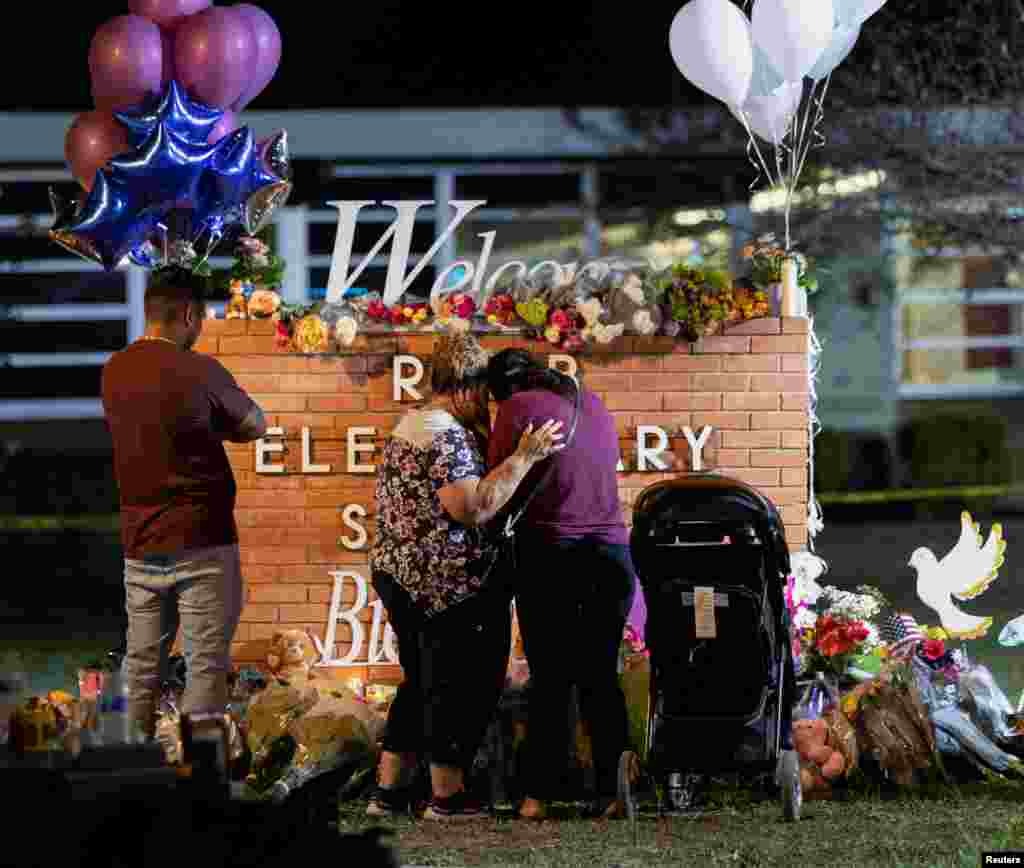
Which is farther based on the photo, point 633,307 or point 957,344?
point 957,344

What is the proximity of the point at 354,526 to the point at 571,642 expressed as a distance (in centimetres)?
174

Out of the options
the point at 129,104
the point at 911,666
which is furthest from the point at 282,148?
the point at 911,666

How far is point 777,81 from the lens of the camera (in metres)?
8.49

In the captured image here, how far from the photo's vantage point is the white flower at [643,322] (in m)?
8.24

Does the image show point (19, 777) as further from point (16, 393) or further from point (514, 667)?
point (16, 393)

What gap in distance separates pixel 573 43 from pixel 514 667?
12.7 meters

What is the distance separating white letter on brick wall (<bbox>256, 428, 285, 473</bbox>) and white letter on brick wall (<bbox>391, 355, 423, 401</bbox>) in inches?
21.7

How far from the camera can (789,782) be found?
22.1 feet

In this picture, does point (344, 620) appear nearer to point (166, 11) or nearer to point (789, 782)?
point (789, 782)

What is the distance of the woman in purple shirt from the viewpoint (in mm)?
6910

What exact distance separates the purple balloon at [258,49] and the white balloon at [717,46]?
1831mm

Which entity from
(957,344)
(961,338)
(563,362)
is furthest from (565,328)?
(961,338)

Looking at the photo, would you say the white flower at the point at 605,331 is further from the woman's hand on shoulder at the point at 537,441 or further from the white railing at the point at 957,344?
the white railing at the point at 957,344

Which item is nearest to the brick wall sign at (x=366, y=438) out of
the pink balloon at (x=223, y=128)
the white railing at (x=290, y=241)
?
the pink balloon at (x=223, y=128)
